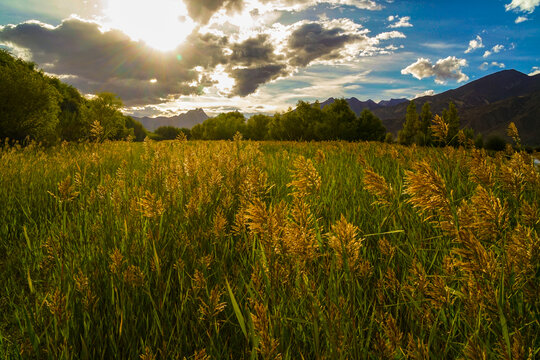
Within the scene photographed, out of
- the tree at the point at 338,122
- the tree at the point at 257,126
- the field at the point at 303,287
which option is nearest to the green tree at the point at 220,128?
the tree at the point at 257,126

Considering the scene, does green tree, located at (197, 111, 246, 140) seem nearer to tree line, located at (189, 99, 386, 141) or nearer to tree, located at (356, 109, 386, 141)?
tree line, located at (189, 99, 386, 141)

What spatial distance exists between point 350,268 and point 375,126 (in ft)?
254

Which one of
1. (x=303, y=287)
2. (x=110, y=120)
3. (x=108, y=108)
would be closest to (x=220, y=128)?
(x=108, y=108)

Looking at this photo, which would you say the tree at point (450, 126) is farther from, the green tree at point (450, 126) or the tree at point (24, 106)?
the tree at point (24, 106)

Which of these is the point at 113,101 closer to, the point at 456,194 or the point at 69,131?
the point at 69,131

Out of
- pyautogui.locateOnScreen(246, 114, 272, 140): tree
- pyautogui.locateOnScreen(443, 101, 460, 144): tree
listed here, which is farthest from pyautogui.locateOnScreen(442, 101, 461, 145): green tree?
pyautogui.locateOnScreen(246, 114, 272, 140): tree

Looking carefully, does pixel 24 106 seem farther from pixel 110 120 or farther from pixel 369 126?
pixel 369 126

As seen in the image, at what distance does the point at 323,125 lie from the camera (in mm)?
60375

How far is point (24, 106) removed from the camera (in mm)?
21781

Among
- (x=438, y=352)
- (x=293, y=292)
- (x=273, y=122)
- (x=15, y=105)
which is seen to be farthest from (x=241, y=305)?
(x=273, y=122)

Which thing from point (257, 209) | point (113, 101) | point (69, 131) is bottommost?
point (257, 209)

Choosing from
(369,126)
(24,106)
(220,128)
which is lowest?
(24,106)

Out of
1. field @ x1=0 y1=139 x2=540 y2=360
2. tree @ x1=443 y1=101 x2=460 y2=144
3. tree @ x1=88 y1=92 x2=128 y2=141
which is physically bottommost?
field @ x1=0 y1=139 x2=540 y2=360

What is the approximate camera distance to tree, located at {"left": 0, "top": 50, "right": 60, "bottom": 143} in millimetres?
21141
